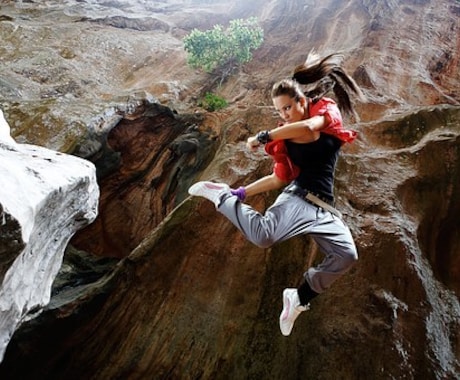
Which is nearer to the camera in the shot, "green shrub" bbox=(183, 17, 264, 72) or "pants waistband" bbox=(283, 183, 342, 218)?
"pants waistband" bbox=(283, 183, 342, 218)

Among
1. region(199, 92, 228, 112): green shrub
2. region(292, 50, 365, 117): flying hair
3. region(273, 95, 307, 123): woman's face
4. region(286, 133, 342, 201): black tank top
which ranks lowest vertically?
region(199, 92, 228, 112): green shrub

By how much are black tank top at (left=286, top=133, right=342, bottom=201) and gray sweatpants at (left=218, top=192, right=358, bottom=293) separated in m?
0.22

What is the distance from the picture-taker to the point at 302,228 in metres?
4.09

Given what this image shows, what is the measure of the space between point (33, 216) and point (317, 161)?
115 inches

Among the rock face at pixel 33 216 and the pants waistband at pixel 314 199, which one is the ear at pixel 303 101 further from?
the rock face at pixel 33 216

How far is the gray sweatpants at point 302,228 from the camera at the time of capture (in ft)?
13.1

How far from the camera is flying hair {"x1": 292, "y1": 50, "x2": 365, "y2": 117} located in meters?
4.09

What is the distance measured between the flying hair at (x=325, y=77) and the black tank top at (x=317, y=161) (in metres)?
Result: 0.54

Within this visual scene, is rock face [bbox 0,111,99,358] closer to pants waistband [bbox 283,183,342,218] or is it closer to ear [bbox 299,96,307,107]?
pants waistband [bbox 283,183,342,218]

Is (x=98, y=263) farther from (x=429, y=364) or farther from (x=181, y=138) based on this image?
(x=429, y=364)

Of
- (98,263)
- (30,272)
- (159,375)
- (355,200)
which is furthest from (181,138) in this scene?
(30,272)

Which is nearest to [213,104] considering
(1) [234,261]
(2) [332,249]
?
(1) [234,261]

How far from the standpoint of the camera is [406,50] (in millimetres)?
12297

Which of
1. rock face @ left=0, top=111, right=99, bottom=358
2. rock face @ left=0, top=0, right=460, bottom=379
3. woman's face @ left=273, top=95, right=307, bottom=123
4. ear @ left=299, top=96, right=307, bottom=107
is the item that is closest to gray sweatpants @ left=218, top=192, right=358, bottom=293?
woman's face @ left=273, top=95, right=307, bottom=123
